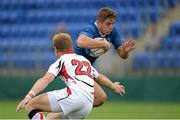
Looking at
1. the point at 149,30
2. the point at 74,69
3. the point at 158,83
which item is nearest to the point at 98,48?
the point at 74,69

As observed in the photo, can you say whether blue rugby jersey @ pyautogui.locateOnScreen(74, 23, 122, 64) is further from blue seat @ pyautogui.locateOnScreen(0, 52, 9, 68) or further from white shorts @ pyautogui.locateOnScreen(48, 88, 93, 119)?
blue seat @ pyautogui.locateOnScreen(0, 52, 9, 68)

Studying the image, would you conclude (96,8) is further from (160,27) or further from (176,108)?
(176,108)

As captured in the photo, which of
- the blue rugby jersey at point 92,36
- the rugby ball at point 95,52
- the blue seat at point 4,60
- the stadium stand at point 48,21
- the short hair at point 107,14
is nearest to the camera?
the short hair at point 107,14

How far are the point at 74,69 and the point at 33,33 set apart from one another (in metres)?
15.4

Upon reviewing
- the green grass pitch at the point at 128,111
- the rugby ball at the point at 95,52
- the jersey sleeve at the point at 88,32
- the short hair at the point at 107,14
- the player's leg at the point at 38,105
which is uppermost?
the short hair at the point at 107,14

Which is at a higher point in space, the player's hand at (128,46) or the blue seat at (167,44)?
the player's hand at (128,46)

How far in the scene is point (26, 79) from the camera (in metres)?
19.4

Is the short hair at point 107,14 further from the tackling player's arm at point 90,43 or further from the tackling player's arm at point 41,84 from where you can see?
the tackling player's arm at point 41,84

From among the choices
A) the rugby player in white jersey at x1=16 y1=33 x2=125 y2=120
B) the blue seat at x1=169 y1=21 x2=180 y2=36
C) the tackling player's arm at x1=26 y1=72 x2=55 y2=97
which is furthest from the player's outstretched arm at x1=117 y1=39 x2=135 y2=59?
the blue seat at x1=169 y1=21 x2=180 y2=36

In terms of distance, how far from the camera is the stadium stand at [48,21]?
63.3 ft

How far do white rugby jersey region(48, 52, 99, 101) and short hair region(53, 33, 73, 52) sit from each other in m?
0.09

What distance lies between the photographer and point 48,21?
24.1m

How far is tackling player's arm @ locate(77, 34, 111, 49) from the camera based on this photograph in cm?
934

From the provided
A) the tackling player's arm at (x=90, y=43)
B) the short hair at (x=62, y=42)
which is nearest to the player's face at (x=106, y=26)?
the tackling player's arm at (x=90, y=43)
